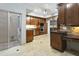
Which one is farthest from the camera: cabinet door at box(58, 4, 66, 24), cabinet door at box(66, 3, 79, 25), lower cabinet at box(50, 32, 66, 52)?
cabinet door at box(58, 4, 66, 24)

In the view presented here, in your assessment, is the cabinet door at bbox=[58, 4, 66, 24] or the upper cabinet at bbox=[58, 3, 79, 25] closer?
the upper cabinet at bbox=[58, 3, 79, 25]

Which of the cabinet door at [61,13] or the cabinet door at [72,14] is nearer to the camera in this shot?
the cabinet door at [72,14]

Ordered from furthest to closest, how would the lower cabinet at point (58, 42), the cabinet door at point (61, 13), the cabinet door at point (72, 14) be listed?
the cabinet door at point (61, 13), the lower cabinet at point (58, 42), the cabinet door at point (72, 14)

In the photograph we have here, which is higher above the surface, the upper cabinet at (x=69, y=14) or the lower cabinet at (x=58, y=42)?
the upper cabinet at (x=69, y=14)

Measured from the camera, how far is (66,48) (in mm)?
5207

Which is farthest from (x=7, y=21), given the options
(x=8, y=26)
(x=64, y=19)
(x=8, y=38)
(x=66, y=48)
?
(x=66, y=48)

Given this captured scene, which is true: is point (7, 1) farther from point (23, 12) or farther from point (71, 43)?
point (71, 43)

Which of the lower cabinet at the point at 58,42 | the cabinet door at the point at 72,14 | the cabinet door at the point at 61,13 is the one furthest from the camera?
the cabinet door at the point at 61,13

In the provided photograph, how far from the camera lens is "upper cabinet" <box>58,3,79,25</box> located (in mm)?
4688

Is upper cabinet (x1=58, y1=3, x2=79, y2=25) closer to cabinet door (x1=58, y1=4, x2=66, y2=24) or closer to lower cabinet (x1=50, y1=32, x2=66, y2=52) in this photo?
cabinet door (x1=58, y1=4, x2=66, y2=24)

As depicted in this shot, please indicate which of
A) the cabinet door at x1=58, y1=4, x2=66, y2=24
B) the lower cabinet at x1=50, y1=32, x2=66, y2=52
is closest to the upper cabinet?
the cabinet door at x1=58, y1=4, x2=66, y2=24

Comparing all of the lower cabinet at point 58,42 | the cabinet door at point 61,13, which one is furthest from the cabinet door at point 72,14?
the lower cabinet at point 58,42

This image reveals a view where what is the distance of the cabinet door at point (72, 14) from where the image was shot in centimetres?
468

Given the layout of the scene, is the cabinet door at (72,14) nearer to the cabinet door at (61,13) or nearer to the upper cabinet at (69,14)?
the upper cabinet at (69,14)
